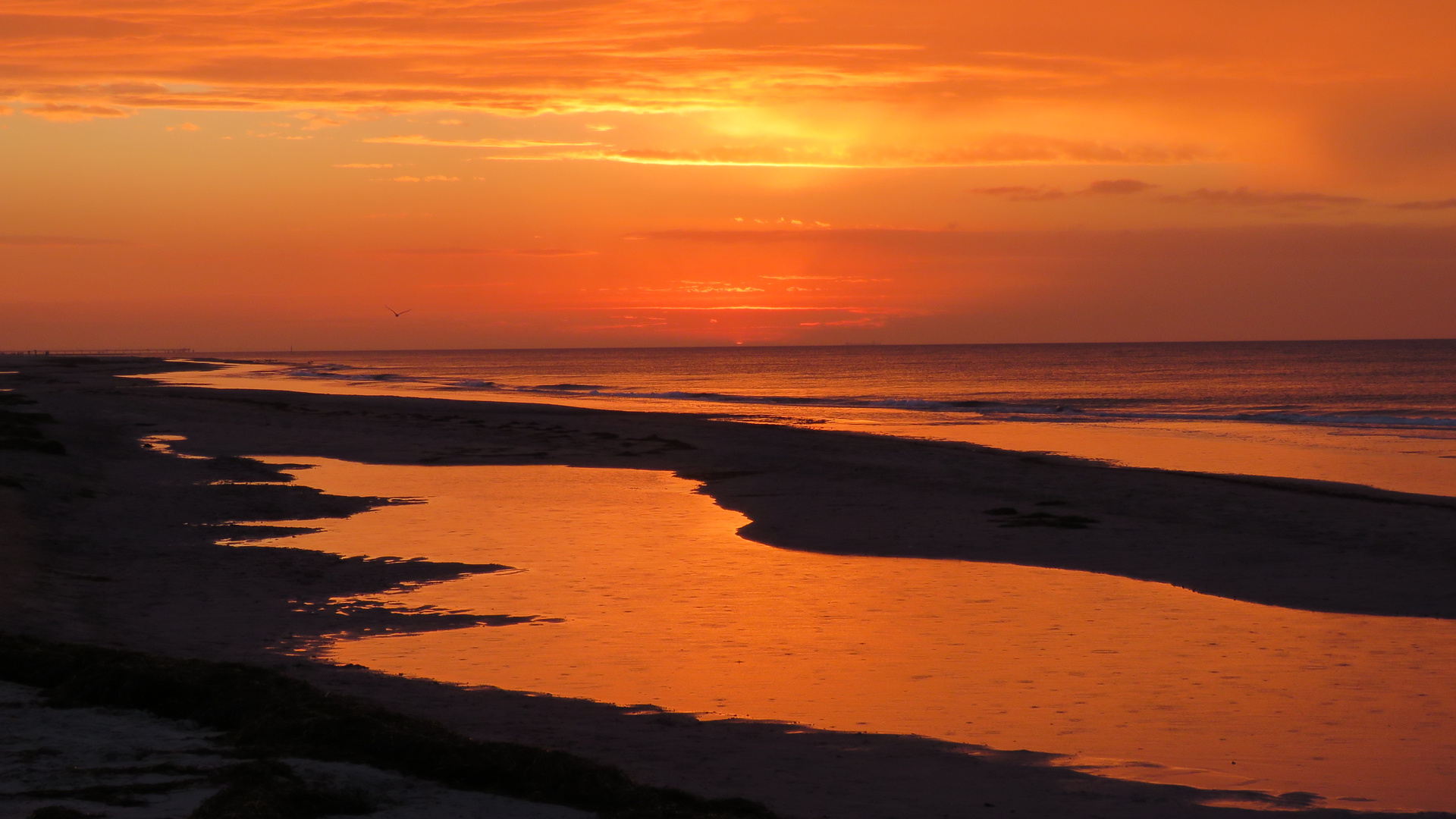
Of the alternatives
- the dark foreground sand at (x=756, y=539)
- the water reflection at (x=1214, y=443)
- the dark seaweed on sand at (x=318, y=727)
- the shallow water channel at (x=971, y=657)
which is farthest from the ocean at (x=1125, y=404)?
the dark seaweed on sand at (x=318, y=727)

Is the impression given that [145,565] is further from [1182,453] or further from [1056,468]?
[1182,453]

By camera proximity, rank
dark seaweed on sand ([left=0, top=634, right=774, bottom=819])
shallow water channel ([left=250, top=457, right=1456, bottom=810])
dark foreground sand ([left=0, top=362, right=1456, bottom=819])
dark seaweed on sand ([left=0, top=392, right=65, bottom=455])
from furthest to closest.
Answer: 1. dark seaweed on sand ([left=0, top=392, right=65, bottom=455])
2. shallow water channel ([left=250, top=457, right=1456, bottom=810])
3. dark foreground sand ([left=0, top=362, right=1456, bottom=819])
4. dark seaweed on sand ([left=0, top=634, right=774, bottom=819])

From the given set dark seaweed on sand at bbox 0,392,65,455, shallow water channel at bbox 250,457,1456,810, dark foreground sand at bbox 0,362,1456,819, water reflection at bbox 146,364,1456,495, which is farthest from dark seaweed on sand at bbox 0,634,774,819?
water reflection at bbox 146,364,1456,495

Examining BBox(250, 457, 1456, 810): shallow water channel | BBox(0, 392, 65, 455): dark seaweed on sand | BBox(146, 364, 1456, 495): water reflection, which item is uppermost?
BBox(0, 392, 65, 455): dark seaweed on sand

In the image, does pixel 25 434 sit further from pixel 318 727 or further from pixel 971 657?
pixel 971 657

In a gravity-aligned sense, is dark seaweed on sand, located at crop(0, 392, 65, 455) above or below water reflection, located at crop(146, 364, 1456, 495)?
above

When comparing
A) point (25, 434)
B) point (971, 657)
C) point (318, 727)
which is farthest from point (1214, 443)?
point (318, 727)

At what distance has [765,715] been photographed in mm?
9375

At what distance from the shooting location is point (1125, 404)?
2840 inches

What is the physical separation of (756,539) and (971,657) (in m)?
8.38

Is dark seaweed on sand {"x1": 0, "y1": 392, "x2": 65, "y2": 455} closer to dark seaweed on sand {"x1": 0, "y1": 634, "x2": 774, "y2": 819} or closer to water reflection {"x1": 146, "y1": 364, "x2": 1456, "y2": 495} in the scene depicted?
dark seaweed on sand {"x1": 0, "y1": 634, "x2": 774, "y2": 819}

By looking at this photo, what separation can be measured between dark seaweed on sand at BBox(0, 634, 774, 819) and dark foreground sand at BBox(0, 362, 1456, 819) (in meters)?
0.68

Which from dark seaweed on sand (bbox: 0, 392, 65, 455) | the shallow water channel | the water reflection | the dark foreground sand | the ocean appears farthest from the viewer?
the ocean

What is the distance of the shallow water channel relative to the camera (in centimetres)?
862
